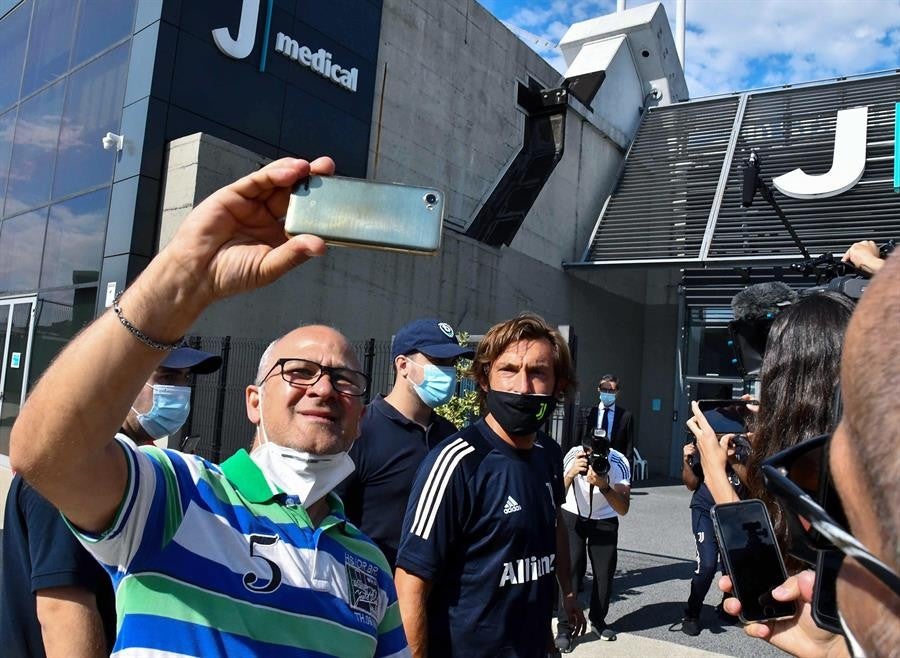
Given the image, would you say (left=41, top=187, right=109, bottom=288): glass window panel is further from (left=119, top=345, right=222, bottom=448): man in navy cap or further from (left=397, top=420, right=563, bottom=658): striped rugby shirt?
(left=397, top=420, right=563, bottom=658): striped rugby shirt

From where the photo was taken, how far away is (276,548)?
1.70 meters

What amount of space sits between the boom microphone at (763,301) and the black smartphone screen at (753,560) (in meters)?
1.01

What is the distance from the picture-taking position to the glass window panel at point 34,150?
12688 mm

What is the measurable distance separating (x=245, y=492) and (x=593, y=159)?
19656 millimetres

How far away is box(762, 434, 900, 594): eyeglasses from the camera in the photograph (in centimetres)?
78

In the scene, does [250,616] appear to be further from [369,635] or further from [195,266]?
[195,266]

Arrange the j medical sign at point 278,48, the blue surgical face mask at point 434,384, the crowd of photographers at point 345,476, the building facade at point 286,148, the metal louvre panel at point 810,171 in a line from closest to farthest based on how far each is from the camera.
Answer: the crowd of photographers at point 345,476
the blue surgical face mask at point 434,384
the building facade at point 286,148
the j medical sign at point 278,48
the metal louvre panel at point 810,171

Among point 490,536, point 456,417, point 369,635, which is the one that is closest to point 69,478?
point 369,635

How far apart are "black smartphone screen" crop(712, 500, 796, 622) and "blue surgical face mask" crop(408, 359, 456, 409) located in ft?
8.57

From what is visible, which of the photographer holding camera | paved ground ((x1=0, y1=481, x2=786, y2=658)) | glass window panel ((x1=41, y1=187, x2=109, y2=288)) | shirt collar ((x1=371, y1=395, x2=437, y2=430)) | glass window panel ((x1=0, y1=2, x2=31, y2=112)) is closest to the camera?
shirt collar ((x1=371, y1=395, x2=437, y2=430))

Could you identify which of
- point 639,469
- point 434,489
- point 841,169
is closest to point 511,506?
point 434,489

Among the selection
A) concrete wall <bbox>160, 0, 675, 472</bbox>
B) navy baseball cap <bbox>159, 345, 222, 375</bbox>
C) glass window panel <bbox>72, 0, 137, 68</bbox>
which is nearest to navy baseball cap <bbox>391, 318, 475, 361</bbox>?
navy baseball cap <bbox>159, 345, 222, 375</bbox>

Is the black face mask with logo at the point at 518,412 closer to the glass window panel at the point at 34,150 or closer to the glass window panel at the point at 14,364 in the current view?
the glass window panel at the point at 14,364

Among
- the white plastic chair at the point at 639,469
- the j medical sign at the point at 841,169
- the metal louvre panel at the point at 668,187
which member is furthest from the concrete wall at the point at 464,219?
the j medical sign at the point at 841,169
